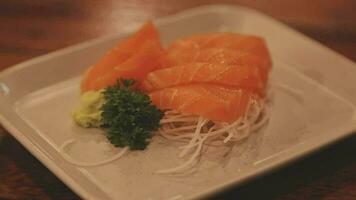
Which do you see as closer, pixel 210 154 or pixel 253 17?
pixel 210 154

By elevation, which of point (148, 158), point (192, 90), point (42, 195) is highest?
point (192, 90)

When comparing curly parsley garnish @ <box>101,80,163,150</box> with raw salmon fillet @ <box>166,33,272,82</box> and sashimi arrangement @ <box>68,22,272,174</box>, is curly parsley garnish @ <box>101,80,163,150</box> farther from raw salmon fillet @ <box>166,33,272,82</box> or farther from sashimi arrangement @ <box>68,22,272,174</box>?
raw salmon fillet @ <box>166,33,272,82</box>

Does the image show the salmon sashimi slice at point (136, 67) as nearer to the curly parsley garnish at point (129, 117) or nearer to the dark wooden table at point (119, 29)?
the curly parsley garnish at point (129, 117)

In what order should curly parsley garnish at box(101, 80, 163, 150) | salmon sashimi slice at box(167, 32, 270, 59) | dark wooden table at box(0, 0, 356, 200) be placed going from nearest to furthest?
dark wooden table at box(0, 0, 356, 200)
curly parsley garnish at box(101, 80, 163, 150)
salmon sashimi slice at box(167, 32, 270, 59)

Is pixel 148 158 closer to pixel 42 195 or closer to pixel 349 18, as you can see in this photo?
pixel 42 195

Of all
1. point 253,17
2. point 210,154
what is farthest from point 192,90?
point 253,17

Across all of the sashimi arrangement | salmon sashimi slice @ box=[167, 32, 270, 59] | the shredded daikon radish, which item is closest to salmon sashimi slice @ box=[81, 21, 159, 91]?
the sashimi arrangement

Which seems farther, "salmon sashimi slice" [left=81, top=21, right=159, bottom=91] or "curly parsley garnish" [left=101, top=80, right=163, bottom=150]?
"salmon sashimi slice" [left=81, top=21, right=159, bottom=91]
